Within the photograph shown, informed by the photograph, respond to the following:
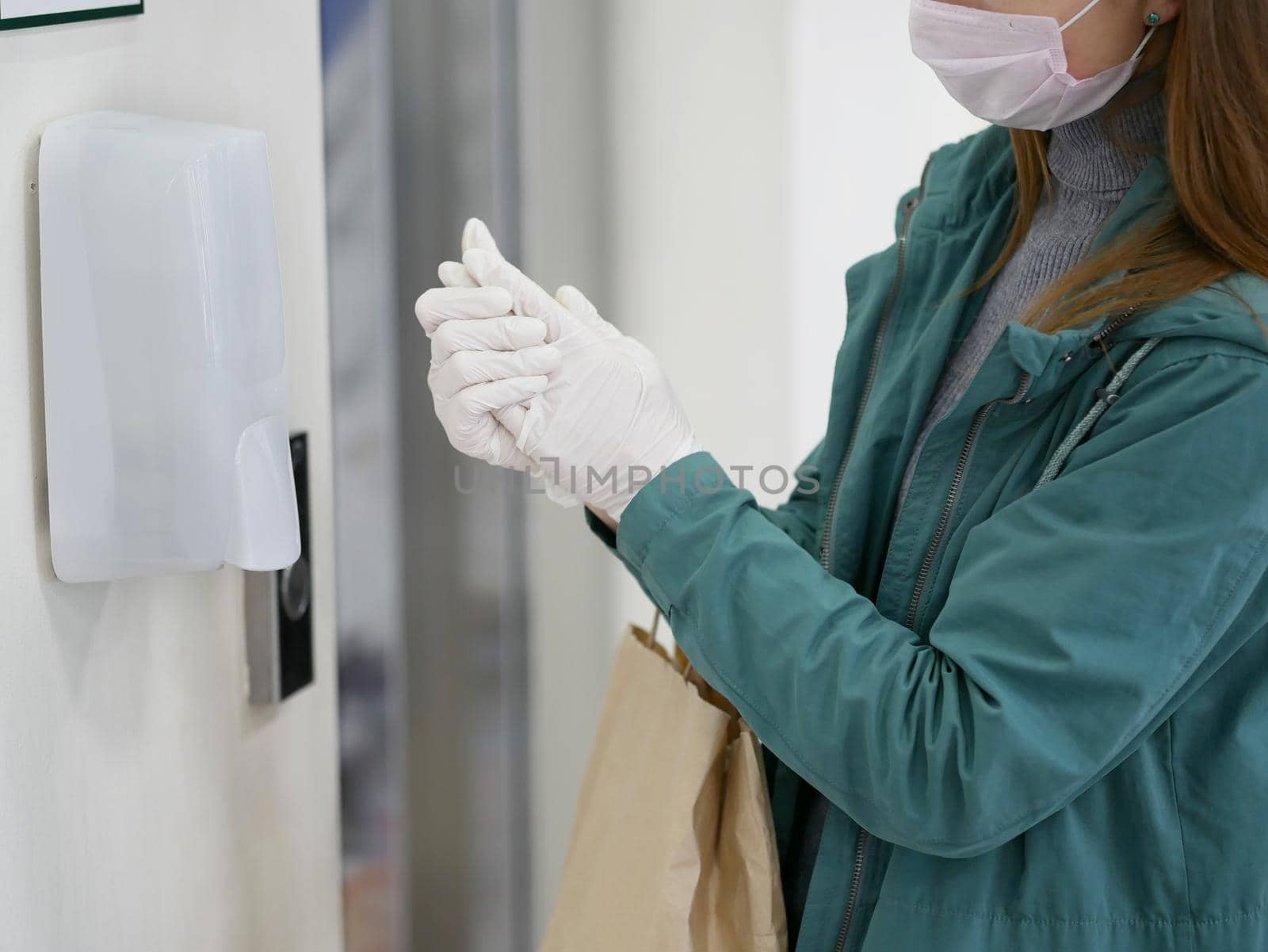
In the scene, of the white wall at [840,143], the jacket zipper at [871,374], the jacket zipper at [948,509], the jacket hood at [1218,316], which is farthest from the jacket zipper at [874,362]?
the white wall at [840,143]

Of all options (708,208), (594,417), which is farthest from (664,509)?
(708,208)

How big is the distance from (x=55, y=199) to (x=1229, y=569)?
632 mm

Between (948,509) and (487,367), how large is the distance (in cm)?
30

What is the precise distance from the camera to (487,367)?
0.71 metres

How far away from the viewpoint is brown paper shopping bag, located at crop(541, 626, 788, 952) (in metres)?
0.80

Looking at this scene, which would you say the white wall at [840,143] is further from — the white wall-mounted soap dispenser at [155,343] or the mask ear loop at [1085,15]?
the white wall-mounted soap dispenser at [155,343]

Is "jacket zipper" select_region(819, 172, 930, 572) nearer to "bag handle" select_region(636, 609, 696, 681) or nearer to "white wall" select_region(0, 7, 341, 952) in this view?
"bag handle" select_region(636, 609, 696, 681)

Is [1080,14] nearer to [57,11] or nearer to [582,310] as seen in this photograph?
[582,310]

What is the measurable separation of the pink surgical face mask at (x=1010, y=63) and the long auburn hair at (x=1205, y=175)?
0.05 metres

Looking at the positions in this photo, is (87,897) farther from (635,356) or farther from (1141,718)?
(1141,718)

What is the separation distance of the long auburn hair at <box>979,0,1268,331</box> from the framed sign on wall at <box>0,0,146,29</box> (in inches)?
21.6

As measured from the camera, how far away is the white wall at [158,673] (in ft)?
1.94

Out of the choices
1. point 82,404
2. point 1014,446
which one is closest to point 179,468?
point 82,404

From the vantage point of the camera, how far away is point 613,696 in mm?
879
